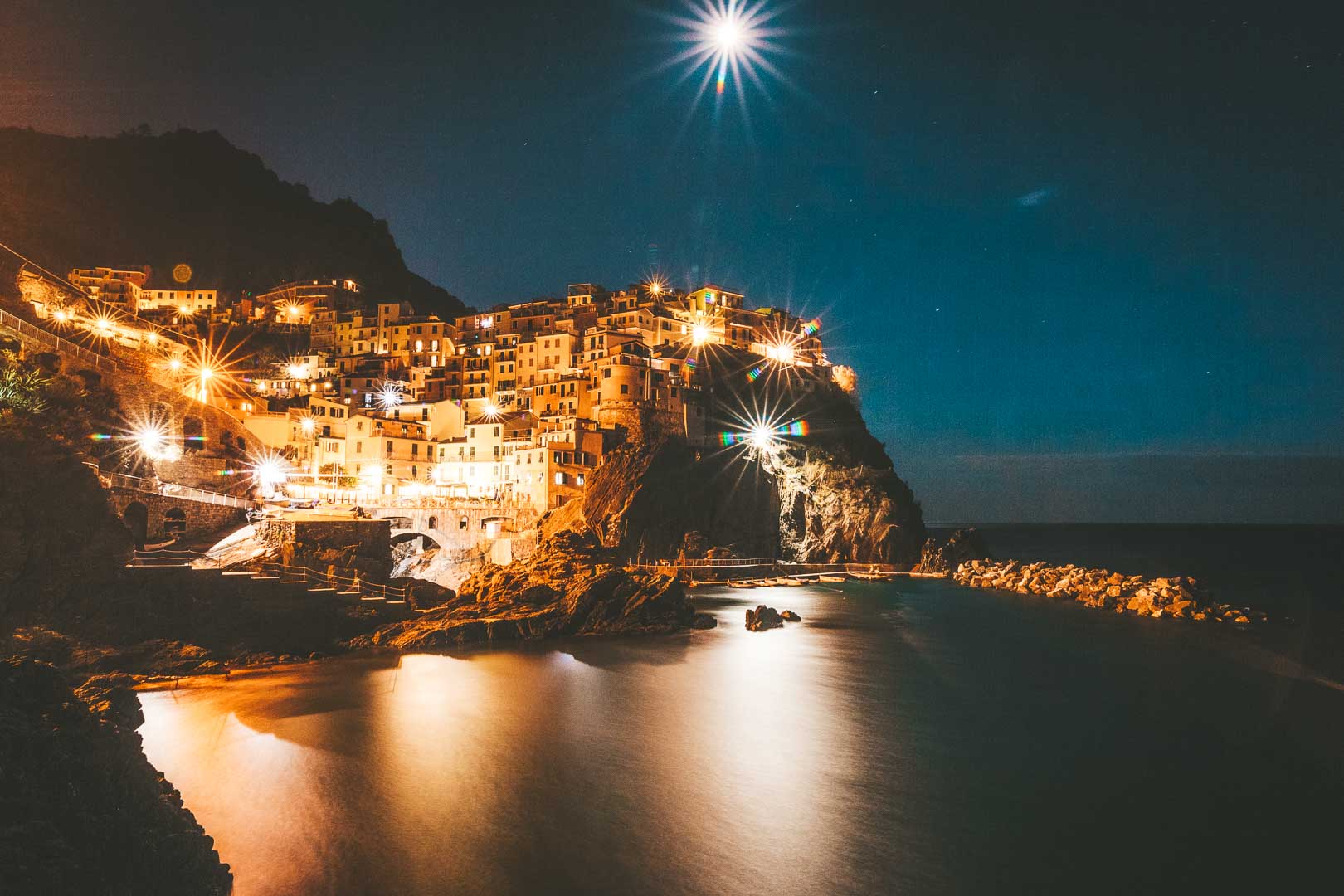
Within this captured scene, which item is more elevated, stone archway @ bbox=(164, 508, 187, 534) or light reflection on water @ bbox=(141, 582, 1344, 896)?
stone archway @ bbox=(164, 508, 187, 534)

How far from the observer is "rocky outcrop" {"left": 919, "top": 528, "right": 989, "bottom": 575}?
65.3 metres

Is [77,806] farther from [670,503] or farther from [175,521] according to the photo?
[670,503]

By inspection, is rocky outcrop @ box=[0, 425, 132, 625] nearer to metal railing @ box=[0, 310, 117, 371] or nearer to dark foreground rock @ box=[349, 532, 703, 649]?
dark foreground rock @ box=[349, 532, 703, 649]

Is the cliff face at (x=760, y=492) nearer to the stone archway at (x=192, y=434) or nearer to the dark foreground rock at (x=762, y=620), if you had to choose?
the dark foreground rock at (x=762, y=620)

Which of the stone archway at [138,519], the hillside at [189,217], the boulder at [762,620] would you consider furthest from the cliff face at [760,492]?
A: the hillside at [189,217]

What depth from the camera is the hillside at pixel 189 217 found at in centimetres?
9612

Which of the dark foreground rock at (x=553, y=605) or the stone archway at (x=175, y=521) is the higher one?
the stone archway at (x=175, y=521)

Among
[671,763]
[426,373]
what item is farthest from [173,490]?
[426,373]

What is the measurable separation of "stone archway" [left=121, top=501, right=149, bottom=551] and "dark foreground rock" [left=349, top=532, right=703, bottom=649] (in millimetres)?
12589

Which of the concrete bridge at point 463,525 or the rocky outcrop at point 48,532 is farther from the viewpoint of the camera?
the concrete bridge at point 463,525

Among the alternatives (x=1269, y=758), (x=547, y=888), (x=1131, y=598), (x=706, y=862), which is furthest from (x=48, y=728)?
(x=1131, y=598)

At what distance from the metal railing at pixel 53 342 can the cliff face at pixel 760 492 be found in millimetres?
25321

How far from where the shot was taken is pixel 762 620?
34906 millimetres

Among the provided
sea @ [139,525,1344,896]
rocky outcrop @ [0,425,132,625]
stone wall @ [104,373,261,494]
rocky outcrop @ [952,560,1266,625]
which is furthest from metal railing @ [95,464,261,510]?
rocky outcrop @ [952,560,1266,625]
